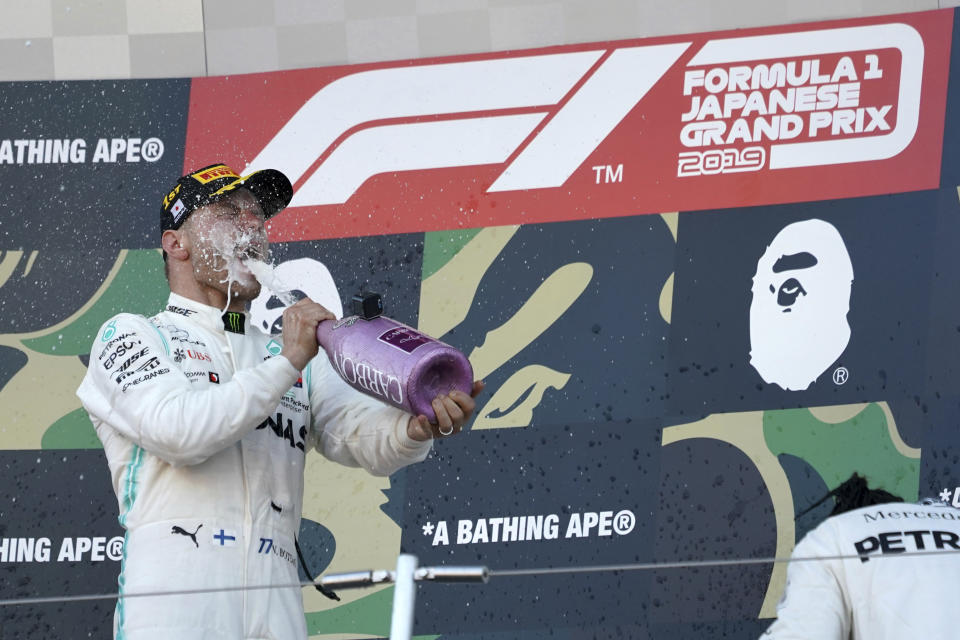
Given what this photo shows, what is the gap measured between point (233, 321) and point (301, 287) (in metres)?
1.13

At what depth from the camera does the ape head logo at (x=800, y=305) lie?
10.2 feet

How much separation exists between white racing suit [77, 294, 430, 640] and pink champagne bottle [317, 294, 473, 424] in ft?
0.27

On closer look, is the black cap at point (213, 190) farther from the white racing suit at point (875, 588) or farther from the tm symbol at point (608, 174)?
the tm symbol at point (608, 174)

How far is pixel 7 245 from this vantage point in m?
3.30

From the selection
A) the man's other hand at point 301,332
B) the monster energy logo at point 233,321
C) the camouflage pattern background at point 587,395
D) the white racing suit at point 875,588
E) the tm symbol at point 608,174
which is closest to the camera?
the white racing suit at point 875,588

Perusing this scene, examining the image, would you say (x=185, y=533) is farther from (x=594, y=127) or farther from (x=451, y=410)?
(x=594, y=127)

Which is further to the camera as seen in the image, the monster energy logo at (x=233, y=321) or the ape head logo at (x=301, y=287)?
the ape head logo at (x=301, y=287)

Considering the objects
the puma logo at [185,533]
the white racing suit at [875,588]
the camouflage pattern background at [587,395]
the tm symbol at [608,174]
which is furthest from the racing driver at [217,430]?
the tm symbol at [608,174]

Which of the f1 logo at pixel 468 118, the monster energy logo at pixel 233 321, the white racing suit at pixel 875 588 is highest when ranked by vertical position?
the f1 logo at pixel 468 118

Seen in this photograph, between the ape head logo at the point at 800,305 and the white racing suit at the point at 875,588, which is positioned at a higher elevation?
the ape head logo at the point at 800,305

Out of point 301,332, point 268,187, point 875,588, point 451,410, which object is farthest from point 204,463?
point 875,588

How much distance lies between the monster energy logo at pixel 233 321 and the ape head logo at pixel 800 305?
1.36 metres

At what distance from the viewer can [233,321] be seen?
217 cm

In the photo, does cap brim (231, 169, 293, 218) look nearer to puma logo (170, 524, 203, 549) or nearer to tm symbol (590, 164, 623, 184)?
puma logo (170, 524, 203, 549)
